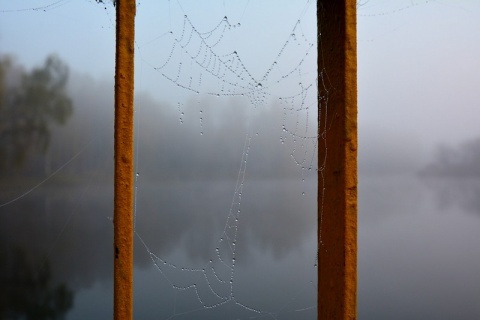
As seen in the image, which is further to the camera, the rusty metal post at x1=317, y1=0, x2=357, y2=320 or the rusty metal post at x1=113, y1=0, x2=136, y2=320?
the rusty metal post at x1=317, y1=0, x2=357, y2=320

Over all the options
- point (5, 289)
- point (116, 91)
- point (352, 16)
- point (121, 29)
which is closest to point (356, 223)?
point (352, 16)

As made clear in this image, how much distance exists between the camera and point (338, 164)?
2.99 metres

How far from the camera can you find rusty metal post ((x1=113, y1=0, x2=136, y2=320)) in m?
2.68

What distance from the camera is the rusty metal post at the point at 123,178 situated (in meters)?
2.68

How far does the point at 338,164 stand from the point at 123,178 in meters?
1.51

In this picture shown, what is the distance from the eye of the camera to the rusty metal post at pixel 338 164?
9.70 ft

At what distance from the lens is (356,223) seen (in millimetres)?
2971

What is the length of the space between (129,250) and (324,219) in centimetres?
144

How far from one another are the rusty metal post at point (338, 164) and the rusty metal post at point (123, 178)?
4.65 feet

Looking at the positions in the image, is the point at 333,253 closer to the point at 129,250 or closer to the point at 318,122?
the point at 318,122

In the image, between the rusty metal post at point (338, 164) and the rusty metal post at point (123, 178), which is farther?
the rusty metal post at point (338, 164)

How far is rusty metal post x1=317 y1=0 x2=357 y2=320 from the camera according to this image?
2.96m

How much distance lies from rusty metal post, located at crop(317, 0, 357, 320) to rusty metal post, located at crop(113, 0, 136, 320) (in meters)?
1.42

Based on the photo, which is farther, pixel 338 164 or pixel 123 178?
pixel 338 164
